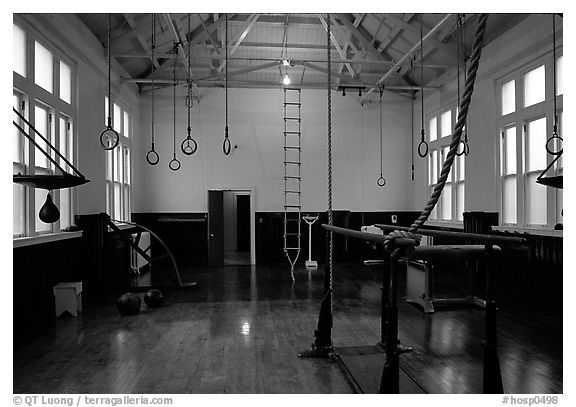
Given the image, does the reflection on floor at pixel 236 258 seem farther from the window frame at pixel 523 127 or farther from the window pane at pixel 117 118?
the window frame at pixel 523 127

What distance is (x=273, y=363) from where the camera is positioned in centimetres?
360

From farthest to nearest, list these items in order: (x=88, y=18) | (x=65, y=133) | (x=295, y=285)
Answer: (x=295, y=285) < (x=88, y=18) < (x=65, y=133)

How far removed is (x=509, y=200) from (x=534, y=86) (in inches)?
70.4

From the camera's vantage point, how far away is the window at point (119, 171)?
8.05m

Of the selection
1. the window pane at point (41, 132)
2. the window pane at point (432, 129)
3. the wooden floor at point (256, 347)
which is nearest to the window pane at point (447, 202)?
the window pane at point (432, 129)

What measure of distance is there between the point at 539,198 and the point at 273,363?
16.2 ft

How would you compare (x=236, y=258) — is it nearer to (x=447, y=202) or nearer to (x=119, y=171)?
(x=119, y=171)

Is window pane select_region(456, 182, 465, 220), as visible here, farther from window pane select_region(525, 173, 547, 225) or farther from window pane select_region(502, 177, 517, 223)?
window pane select_region(525, 173, 547, 225)

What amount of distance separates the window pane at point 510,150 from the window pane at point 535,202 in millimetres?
491

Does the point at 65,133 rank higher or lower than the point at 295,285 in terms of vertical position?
higher

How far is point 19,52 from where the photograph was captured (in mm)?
4781

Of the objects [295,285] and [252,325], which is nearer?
→ [252,325]

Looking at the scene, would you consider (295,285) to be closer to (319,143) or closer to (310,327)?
(310,327)
